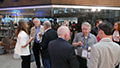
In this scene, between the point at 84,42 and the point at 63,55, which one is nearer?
the point at 63,55

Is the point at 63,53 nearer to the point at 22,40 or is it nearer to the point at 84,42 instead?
the point at 84,42

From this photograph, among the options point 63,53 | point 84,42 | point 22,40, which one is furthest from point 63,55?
point 22,40

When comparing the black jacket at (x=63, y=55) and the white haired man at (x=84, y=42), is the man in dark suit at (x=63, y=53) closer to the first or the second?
the black jacket at (x=63, y=55)

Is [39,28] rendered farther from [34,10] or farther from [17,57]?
[17,57]

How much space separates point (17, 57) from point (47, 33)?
8.67ft

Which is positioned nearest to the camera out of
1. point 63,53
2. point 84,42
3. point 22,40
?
point 63,53

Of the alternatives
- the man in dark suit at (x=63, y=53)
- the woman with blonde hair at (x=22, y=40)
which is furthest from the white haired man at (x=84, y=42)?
the woman with blonde hair at (x=22, y=40)

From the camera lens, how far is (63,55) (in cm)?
154

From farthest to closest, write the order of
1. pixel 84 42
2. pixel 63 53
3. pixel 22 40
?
pixel 22 40
pixel 84 42
pixel 63 53

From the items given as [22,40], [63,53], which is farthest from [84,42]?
[22,40]

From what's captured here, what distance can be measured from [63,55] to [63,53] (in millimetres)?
31

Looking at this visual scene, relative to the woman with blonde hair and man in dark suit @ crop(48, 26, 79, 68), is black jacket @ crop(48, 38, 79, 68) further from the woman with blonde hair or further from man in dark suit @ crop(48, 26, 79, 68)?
the woman with blonde hair

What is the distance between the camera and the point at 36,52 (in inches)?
145

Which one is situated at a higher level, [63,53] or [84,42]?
[63,53]
